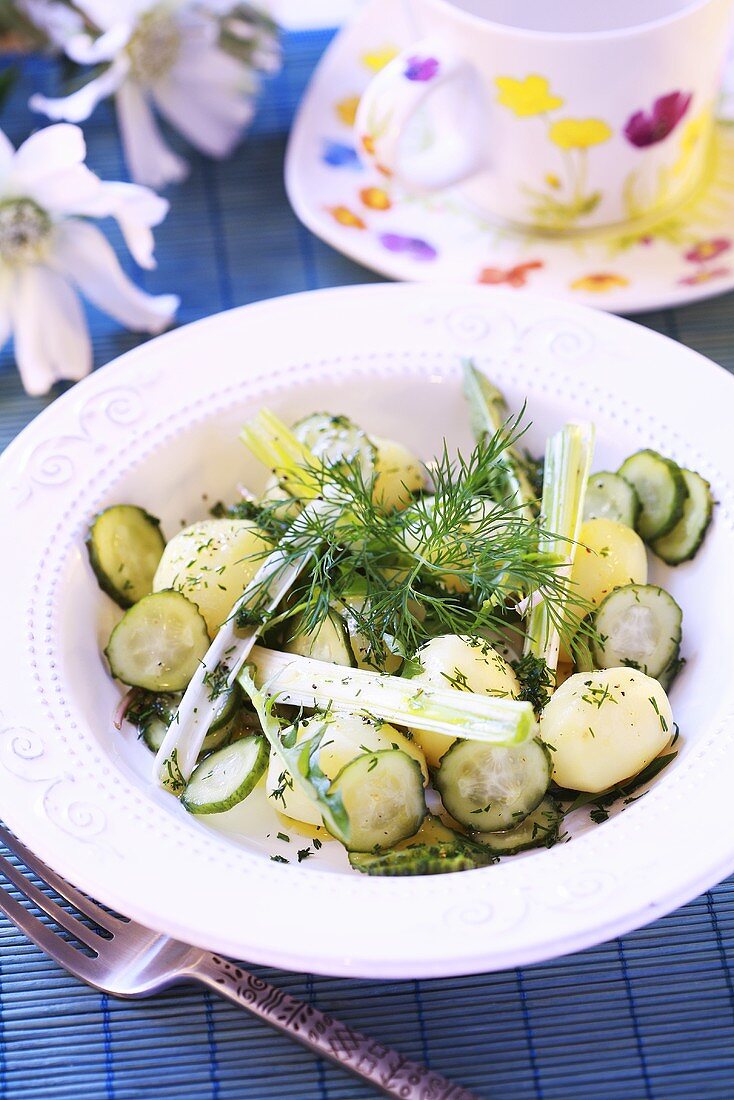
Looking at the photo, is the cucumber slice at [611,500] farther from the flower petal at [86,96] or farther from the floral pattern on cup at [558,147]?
the flower petal at [86,96]

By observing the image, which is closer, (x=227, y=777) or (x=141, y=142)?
(x=227, y=777)

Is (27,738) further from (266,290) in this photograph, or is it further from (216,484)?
(266,290)

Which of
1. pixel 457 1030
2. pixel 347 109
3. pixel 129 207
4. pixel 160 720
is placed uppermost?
pixel 129 207

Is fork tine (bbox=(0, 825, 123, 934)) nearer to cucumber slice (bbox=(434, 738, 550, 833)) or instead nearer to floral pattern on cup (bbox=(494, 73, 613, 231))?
cucumber slice (bbox=(434, 738, 550, 833))

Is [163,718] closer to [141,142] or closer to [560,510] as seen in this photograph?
[560,510]

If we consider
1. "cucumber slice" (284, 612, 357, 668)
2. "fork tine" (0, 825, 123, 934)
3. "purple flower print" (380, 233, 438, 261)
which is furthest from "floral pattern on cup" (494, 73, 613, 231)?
"fork tine" (0, 825, 123, 934)

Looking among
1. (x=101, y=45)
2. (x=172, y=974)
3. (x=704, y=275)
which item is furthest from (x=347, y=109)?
(x=172, y=974)
